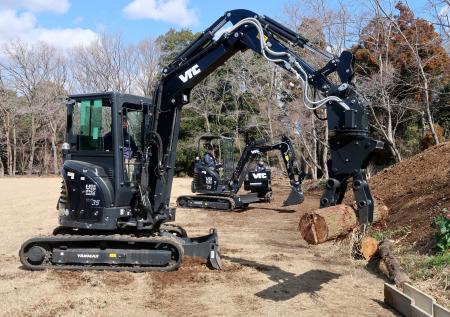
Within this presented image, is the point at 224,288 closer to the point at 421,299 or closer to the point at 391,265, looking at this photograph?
the point at 391,265

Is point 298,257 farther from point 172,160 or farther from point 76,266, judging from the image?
point 76,266

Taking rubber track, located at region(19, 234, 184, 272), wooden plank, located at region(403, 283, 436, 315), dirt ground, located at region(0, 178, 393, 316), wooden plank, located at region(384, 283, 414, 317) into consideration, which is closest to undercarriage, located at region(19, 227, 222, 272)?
rubber track, located at region(19, 234, 184, 272)

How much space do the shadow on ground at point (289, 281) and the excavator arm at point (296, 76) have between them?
1.47 m

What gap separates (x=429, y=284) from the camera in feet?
21.5

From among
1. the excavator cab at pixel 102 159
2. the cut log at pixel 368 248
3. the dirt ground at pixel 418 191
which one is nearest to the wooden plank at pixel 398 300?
the cut log at pixel 368 248

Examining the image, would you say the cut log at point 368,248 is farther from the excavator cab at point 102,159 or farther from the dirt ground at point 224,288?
the excavator cab at point 102,159

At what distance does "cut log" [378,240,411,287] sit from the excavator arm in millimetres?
1355

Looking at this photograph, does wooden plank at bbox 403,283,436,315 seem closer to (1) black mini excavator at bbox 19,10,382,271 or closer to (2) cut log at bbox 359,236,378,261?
(2) cut log at bbox 359,236,378,261

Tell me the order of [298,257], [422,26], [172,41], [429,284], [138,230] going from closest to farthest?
1. [429,284]
2. [138,230]
3. [298,257]
4. [422,26]
5. [172,41]

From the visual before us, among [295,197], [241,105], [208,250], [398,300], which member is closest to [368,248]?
[398,300]

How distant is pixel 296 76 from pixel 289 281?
295cm

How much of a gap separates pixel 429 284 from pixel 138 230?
4.42m

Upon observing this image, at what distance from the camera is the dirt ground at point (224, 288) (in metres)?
6.09

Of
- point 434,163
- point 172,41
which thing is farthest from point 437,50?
point 172,41
